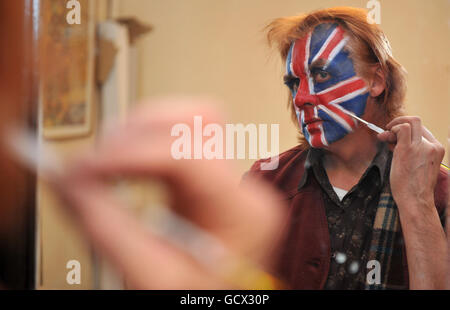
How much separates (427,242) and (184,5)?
A: 0.45 m


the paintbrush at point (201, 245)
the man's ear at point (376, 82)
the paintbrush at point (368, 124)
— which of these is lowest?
the paintbrush at point (201, 245)

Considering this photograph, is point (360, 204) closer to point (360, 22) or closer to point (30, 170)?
point (360, 22)

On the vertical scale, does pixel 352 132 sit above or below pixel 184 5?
below

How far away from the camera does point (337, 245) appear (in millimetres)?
539

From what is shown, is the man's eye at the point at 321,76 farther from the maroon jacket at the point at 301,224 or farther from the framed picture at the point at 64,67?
the framed picture at the point at 64,67

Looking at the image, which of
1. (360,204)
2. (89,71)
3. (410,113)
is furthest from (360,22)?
(89,71)

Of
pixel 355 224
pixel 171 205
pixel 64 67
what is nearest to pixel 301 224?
pixel 355 224

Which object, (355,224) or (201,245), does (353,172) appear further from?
(201,245)

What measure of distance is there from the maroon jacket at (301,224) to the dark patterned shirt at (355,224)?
0.01 meters

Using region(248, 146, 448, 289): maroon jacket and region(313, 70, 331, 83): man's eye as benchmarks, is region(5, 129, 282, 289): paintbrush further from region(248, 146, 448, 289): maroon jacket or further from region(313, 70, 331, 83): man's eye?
region(313, 70, 331, 83): man's eye

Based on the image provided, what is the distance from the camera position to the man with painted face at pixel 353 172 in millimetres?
523

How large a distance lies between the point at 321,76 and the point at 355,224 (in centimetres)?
20

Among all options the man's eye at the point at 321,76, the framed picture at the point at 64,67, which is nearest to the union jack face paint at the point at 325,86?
the man's eye at the point at 321,76
